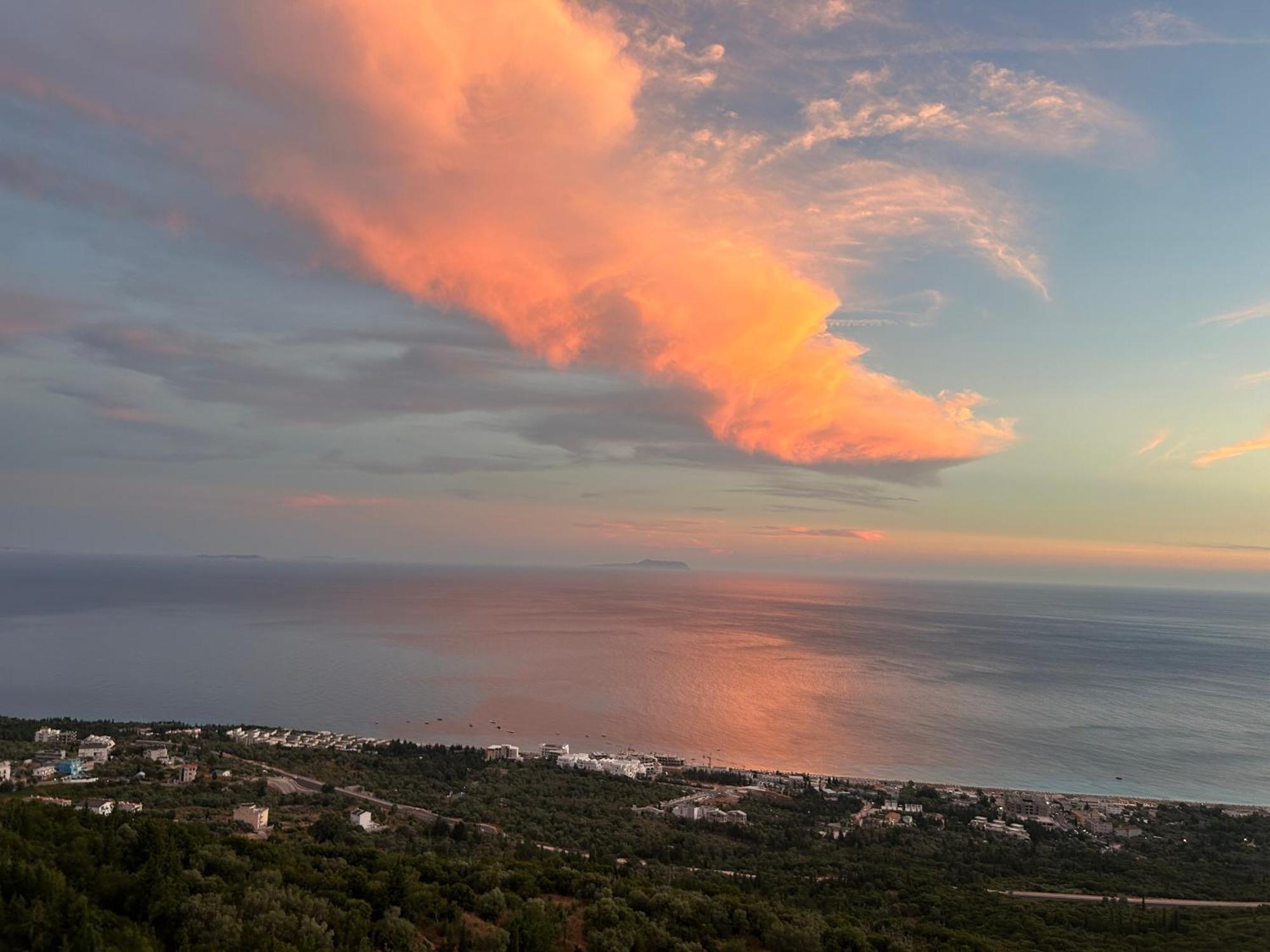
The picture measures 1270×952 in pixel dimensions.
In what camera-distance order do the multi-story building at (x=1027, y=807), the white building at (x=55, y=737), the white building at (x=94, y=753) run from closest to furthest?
the white building at (x=94, y=753)
the multi-story building at (x=1027, y=807)
the white building at (x=55, y=737)

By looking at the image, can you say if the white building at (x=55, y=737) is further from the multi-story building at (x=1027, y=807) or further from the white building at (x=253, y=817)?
the multi-story building at (x=1027, y=807)

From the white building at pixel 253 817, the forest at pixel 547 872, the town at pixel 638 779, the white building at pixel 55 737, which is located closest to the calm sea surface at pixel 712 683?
the town at pixel 638 779

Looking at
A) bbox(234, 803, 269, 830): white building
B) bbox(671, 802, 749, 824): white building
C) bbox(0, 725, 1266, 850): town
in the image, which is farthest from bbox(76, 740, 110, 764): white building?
bbox(671, 802, 749, 824): white building

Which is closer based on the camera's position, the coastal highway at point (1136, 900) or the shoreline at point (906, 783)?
the coastal highway at point (1136, 900)

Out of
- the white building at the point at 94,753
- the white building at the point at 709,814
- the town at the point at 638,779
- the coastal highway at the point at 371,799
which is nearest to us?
the coastal highway at the point at 371,799

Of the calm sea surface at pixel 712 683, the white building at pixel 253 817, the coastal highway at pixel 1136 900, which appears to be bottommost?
the calm sea surface at pixel 712 683

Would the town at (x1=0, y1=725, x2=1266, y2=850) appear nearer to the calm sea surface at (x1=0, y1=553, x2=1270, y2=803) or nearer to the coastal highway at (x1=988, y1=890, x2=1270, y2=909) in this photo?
the calm sea surface at (x1=0, y1=553, x2=1270, y2=803)

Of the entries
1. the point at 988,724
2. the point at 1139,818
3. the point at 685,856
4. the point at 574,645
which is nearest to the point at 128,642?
the point at 574,645
